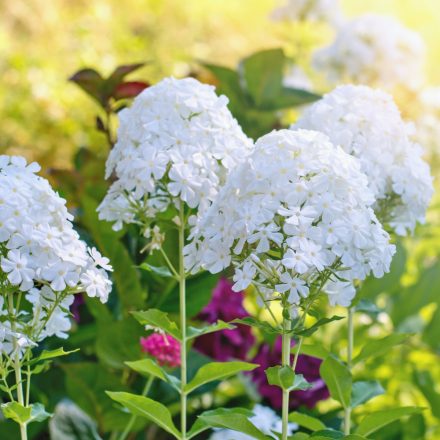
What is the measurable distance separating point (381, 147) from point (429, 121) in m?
1.65

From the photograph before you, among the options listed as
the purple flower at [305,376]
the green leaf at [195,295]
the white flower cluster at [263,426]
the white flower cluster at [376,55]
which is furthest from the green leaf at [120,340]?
the white flower cluster at [376,55]

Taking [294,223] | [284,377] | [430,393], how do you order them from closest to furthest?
[294,223] < [284,377] < [430,393]

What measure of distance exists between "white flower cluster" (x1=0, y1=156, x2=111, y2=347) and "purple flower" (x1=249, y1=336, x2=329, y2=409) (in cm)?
96

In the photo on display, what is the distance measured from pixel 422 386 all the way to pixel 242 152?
1068 mm

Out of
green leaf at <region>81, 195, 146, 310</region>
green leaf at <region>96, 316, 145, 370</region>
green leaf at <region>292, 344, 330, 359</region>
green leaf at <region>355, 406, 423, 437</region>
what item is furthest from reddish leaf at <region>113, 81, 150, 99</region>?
green leaf at <region>355, 406, 423, 437</region>

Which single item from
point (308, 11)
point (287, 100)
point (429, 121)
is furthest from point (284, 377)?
point (308, 11)

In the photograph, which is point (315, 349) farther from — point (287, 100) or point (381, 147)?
point (287, 100)

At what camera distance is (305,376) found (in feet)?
7.04

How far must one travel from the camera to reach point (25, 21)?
6.83m

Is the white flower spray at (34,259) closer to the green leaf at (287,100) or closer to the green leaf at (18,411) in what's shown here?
the green leaf at (18,411)

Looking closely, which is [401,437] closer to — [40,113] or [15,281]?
[15,281]

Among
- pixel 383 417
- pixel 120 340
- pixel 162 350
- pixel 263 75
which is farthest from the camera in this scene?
pixel 263 75

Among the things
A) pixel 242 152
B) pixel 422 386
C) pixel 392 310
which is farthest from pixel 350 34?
pixel 242 152

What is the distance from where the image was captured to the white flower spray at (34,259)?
3.91 feet
